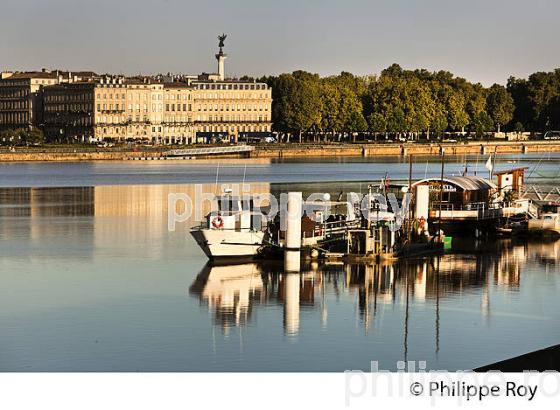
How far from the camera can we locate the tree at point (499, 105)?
5059 inches

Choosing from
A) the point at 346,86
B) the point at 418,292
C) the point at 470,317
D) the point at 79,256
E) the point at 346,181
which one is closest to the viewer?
the point at 470,317

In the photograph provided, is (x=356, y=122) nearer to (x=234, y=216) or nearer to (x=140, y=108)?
(x=140, y=108)

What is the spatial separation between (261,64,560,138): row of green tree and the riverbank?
4.55 m

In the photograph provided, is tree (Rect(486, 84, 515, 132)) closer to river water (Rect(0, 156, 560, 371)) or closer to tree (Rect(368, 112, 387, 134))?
tree (Rect(368, 112, 387, 134))

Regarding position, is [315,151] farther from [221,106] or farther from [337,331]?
[337,331]

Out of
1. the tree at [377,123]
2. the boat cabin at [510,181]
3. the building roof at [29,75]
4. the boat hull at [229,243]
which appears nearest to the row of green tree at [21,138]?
the building roof at [29,75]

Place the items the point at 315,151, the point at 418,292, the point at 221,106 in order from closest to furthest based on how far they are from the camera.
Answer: the point at 418,292
the point at 315,151
the point at 221,106

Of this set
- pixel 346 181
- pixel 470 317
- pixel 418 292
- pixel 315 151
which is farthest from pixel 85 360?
pixel 315 151

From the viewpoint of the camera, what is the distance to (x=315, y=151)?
342 ft

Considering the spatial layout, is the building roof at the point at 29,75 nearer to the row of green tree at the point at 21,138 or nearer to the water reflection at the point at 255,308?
the row of green tree at the point at 21,138

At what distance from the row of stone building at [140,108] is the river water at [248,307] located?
294 feet

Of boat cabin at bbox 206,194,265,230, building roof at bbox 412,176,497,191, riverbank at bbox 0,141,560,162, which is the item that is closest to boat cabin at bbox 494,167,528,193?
building roof at bbox 412,176,497,191

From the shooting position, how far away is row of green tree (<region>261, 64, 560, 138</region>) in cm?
11250
